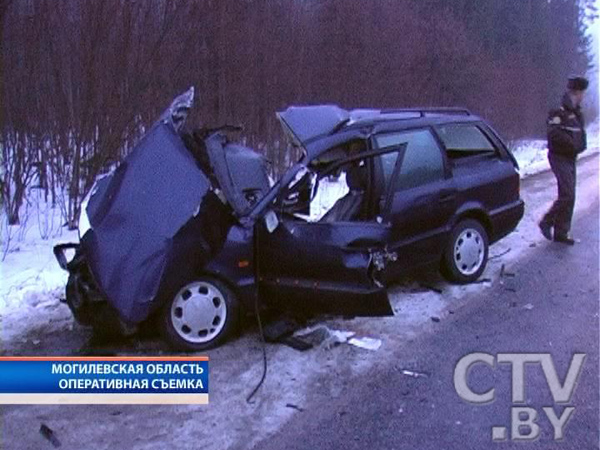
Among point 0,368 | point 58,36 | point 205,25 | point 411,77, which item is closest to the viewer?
point 0,368

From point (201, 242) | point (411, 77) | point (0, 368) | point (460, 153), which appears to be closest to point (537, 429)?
point (201, 242)

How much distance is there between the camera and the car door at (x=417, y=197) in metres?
4.64

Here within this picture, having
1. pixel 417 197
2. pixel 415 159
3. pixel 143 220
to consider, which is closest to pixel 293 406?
pixel 143 220

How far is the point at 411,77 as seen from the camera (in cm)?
1306

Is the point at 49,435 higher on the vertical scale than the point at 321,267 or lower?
lower

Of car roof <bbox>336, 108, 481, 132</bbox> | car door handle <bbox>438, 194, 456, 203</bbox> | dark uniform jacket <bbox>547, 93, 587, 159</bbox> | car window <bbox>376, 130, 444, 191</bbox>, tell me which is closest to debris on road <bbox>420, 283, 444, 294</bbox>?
car door handle <bbox>438, 194, 456, 203</bbox>

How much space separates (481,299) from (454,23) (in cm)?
1191

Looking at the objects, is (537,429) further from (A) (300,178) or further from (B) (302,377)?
(A) (300,178)

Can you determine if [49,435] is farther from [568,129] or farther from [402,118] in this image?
[568,129]

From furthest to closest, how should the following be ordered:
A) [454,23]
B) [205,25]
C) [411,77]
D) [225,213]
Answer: [454,23]
[411,77]
[205,25]
[225,213]

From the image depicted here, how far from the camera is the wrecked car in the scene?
12.0ft

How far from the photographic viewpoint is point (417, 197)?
4.80 meters

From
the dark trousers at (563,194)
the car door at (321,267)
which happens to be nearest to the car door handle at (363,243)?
the car door at (321,267)

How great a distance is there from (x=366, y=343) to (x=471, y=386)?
116 centimetres
